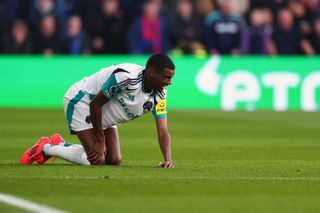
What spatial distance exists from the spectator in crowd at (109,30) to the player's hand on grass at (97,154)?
14.3 m

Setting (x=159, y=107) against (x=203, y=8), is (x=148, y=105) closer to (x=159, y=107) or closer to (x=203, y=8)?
(x=159, y=107)

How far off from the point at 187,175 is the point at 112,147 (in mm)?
1653

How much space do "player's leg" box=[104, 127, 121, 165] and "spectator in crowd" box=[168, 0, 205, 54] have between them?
46.1 feet

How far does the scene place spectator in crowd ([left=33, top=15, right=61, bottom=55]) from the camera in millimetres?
25609

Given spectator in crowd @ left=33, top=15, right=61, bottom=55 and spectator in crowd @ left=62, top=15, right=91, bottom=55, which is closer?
spectator in crowd @ left=33, top=15, right=61, bottom=55

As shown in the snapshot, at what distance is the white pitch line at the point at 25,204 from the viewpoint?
8109mm

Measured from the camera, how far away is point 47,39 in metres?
25.8

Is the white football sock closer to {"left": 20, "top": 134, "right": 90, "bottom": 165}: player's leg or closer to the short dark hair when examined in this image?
{"left": 20, "top": 134, "right": 90, "bottom": 165}: player's leg

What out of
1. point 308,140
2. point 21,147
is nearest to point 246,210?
point 21,147

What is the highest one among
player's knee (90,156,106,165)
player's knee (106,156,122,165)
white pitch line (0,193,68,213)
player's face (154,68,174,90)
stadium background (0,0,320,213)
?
player's face (154,68,174,90)

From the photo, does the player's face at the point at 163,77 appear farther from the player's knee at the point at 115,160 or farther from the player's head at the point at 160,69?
the player's knee at the point at 115,160

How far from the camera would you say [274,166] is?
12.1 meters

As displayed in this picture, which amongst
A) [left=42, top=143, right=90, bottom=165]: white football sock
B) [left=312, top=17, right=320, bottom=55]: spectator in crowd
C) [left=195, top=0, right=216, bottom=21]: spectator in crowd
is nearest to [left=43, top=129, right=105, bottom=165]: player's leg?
[left=42, top=143, right=90, bottom=165]: white football sock

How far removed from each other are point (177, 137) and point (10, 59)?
864cm
